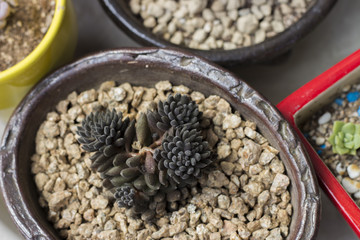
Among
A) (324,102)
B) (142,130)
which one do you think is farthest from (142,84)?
(324,102)

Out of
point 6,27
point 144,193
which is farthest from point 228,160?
point 6,27

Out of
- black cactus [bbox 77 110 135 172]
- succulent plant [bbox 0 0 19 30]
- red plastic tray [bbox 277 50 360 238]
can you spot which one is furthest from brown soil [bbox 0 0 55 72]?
red plastic tray [bbox 277 50 360 238]

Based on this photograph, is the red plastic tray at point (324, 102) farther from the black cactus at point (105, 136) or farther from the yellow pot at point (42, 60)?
the yellow pot at point (42, 60)

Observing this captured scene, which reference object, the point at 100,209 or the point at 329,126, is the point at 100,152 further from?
the point at 329,126

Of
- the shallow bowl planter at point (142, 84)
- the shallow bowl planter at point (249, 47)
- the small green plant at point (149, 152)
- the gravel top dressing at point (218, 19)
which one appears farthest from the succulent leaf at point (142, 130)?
the gravel top dressing at point (218, 19)

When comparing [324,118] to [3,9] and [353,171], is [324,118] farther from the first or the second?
[3,9]

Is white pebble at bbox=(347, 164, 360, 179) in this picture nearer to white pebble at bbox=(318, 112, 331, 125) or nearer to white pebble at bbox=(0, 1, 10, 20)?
white pebble at bbox=(318, 112, 331, 125)
